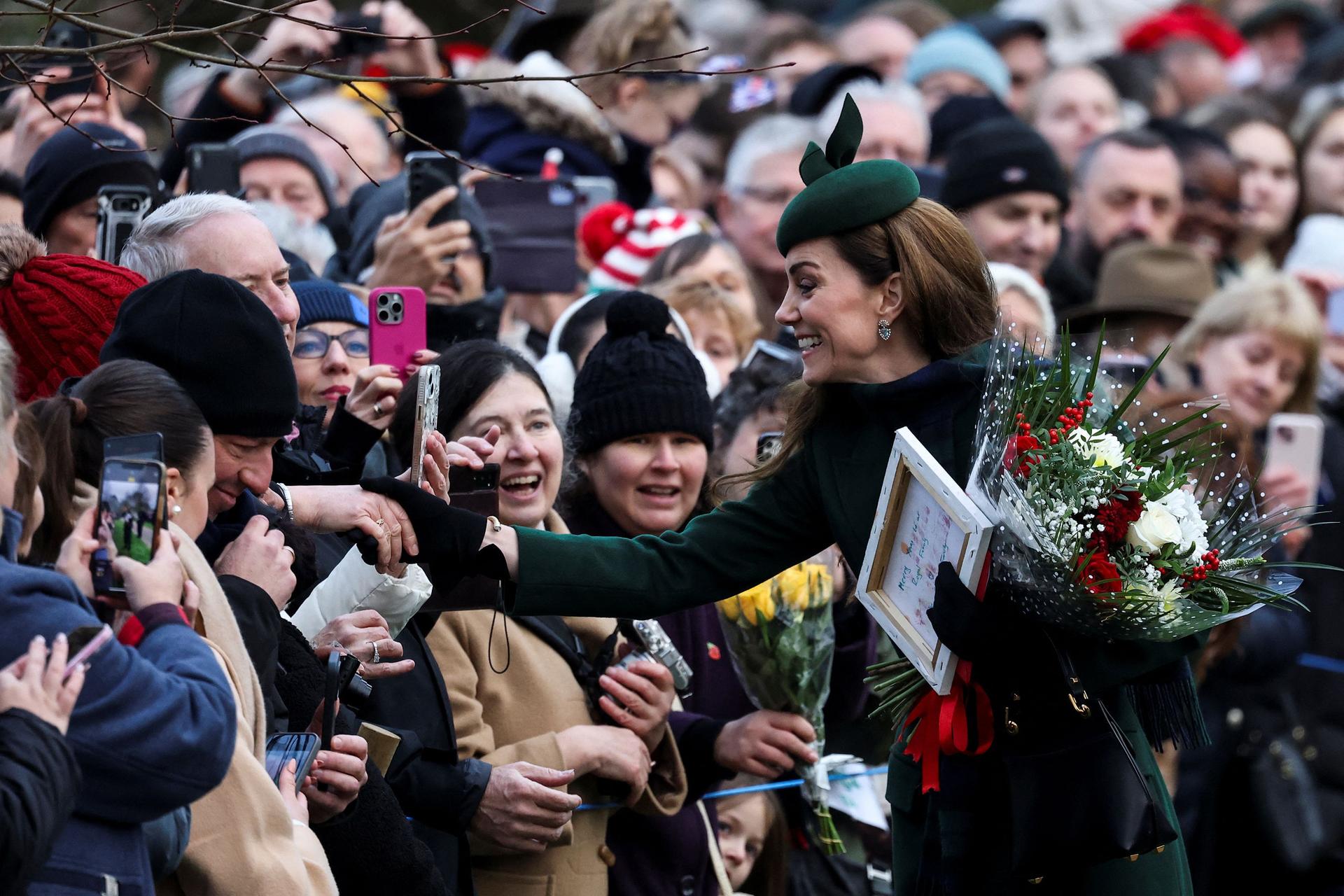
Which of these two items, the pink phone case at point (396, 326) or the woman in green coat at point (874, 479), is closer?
the woman in green coat at point (874, 479)

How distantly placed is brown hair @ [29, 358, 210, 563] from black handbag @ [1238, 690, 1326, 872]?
5268 mm

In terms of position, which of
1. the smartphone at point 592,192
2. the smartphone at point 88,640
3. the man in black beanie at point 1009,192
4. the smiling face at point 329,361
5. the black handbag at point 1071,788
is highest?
the man in black beanie at point 1009,192

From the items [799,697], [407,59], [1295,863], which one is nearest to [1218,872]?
[1295,863]

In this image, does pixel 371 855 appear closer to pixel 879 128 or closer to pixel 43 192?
pixel 43 192

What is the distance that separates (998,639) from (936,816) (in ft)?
1.66

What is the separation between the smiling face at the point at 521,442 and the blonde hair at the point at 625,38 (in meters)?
3.54

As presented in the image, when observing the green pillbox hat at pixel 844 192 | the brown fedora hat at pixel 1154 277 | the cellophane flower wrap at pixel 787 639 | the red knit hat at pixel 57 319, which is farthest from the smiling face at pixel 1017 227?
the red knit hat at pixel 57 319

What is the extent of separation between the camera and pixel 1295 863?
748cm

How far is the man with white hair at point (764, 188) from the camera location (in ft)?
27.7

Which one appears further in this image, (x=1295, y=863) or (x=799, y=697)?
(x=1295, y=863)

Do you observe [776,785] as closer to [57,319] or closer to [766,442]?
[766,442]

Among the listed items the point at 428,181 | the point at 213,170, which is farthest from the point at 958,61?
the point at 213,170

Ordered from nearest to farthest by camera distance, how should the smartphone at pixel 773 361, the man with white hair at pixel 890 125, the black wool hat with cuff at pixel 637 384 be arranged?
1. the black wool hat with cuff at pixel 637 384
2. the smartphone at pixel 773 361
3. the man with white hair at pixel 890 125

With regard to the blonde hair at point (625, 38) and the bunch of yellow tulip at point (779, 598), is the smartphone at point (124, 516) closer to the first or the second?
the bunch of yellow tulip at point (779, 598)
